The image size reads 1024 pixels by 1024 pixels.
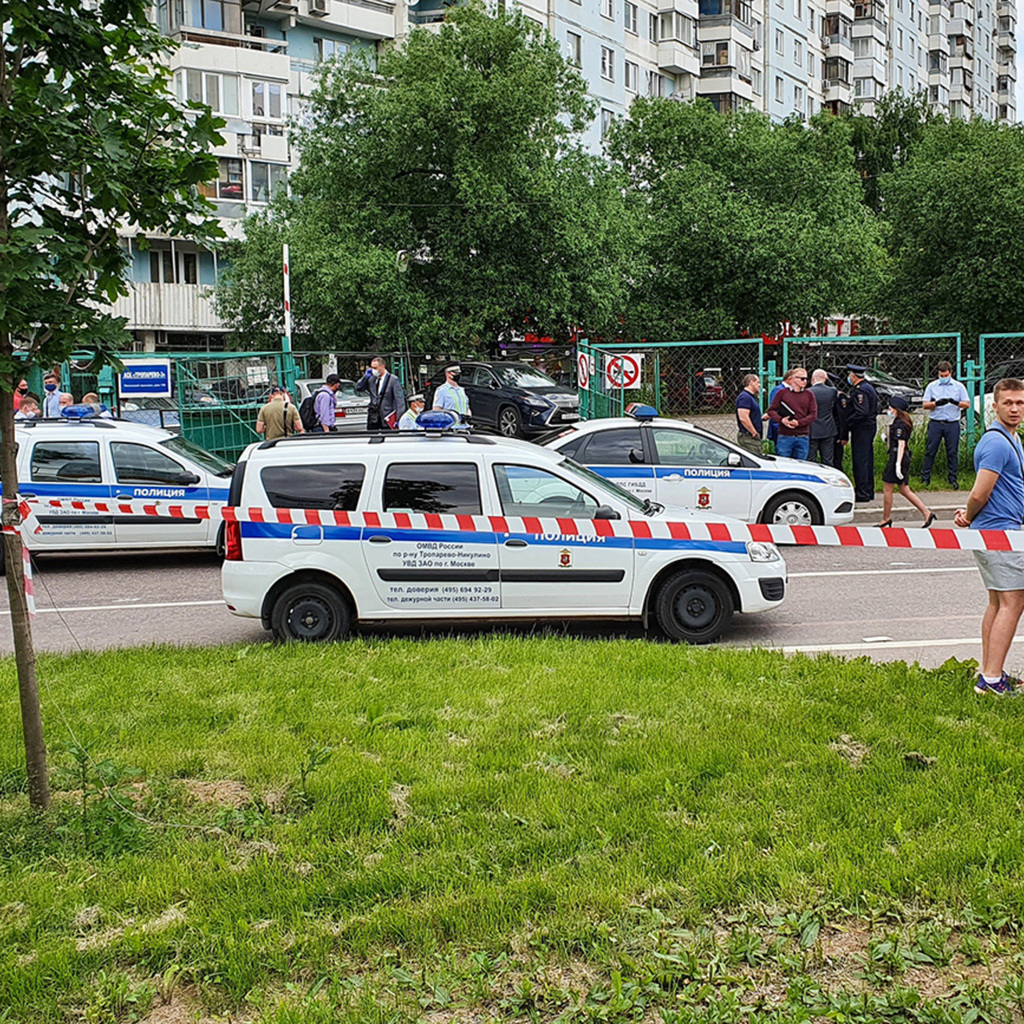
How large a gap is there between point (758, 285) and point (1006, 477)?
33.5m

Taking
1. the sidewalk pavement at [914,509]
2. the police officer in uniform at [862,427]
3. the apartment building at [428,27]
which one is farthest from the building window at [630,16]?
the sidewalk pavement at [914,509]

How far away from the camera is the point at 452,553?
9.38 metres

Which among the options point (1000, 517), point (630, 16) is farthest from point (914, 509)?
point (630, 16)

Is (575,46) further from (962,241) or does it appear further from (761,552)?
(761,552)

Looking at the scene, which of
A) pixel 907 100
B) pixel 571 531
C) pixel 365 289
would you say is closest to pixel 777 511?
pixel 571 531

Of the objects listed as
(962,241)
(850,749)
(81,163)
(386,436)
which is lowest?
(850,749)

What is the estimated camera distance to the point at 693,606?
9445 millimetres

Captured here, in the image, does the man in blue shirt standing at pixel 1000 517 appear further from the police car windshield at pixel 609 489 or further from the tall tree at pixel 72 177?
the tall tree at pixel 72 177

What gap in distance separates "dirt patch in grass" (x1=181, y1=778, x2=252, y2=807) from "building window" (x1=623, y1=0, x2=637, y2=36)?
53.9 meters

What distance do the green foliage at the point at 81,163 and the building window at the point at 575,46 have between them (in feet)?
156

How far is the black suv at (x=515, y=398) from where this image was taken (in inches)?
986

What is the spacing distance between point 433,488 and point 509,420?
16.0m

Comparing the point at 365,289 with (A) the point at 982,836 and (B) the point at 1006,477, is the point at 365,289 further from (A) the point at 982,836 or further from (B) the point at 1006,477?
(A) the point at 982,836

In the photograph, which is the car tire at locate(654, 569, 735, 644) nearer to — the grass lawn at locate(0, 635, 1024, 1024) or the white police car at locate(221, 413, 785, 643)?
the white police car at locate(221, 413, 785, 643)
